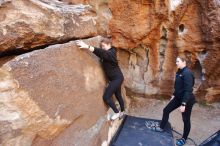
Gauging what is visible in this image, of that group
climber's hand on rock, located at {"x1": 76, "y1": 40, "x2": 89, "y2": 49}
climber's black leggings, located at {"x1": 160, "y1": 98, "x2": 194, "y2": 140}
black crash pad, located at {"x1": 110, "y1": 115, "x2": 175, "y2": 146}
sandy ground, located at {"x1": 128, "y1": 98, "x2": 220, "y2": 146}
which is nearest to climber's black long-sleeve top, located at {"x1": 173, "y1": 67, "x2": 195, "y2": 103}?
climber's black leggings, located at {"x1": 160, "y1": 98, "x2": 194, "y2": 140}

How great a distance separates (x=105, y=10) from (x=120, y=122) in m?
2.52

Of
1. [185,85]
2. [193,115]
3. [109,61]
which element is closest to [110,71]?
[109,61]

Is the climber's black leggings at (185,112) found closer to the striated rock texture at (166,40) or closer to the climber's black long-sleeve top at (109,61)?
the climber's black long-sleeve top at (109,61)

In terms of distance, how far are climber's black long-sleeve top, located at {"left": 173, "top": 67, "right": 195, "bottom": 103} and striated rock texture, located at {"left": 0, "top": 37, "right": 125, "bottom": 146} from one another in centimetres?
110

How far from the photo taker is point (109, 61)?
379 cm

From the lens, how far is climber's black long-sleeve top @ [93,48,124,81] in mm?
3640

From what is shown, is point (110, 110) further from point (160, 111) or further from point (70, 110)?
point (160, 111)

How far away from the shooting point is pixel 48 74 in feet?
9.87

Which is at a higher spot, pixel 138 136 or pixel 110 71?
pixel 110 71

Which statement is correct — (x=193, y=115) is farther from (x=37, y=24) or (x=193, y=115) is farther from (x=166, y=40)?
(x=37, y=24)

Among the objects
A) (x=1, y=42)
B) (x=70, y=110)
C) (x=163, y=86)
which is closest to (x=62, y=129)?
(x=70, y=110)

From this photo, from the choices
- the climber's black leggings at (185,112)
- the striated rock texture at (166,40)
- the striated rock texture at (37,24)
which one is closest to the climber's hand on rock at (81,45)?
the striated rock texture at (37,24)

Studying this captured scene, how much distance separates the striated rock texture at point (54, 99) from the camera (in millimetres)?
2682

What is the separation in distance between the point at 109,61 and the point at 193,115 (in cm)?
282
